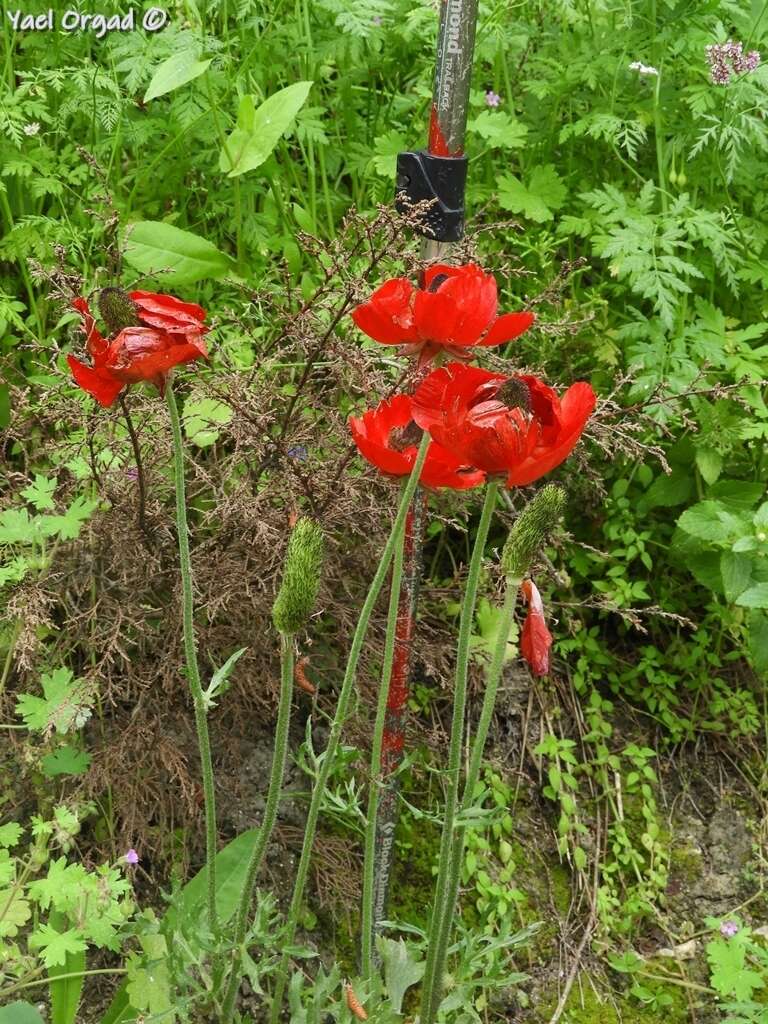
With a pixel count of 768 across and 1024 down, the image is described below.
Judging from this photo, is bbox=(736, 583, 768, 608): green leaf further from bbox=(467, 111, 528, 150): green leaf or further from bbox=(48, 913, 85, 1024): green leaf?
bbox=(48, 913, 85, 1024): green leaf

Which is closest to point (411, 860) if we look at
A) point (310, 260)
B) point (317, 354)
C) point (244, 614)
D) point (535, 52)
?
point (244, 614)

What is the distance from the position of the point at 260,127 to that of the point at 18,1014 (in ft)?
4.86

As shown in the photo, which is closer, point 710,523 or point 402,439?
point 402,439

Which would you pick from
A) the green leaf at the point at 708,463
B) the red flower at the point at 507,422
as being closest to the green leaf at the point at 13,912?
the red flower at the point at 507,422

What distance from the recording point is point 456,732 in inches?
49.0

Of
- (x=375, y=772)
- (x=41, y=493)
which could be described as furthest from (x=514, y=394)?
(x=41, y=493)

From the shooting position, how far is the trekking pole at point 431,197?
1589 millimetres

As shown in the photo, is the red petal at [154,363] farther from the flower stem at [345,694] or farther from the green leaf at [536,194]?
the green leaf at [536,194]

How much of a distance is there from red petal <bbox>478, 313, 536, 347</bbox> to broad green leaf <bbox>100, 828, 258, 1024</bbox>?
0.85 metres

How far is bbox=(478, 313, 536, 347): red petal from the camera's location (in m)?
1.18

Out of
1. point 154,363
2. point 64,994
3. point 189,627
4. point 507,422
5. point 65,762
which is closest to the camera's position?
point 507,422

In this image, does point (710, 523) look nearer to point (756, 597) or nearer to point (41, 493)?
point (756, 597)

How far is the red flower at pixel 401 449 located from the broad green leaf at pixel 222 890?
2.27 feet

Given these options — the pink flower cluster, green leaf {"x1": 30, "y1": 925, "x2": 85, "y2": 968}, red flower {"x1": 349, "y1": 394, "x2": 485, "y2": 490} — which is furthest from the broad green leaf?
the pink flower cluster
